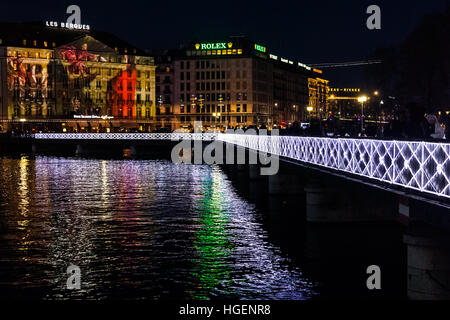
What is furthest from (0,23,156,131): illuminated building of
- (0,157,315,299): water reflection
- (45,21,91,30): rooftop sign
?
(0,157,315,299): water reflection

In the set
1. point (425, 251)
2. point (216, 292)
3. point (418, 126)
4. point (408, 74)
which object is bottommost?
point (216, 292)

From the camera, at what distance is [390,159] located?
23.2 meters

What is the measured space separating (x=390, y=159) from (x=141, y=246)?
437 inches

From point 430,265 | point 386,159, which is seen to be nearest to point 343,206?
point 386,159

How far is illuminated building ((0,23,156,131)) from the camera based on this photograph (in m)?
170

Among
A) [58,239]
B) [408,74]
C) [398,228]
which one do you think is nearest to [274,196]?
[398,228]

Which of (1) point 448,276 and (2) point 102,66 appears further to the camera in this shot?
(2) point 102,66

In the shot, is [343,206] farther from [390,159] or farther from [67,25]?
[67,25]

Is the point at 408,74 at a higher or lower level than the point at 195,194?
higher

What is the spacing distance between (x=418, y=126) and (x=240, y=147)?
1711 inches

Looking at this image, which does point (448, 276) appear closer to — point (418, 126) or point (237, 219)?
point (418, 126)

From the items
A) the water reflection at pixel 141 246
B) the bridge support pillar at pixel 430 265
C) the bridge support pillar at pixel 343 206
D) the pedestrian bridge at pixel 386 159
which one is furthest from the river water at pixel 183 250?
the pedestrian bridge at pixel 386 159

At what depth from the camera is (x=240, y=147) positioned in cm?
6869

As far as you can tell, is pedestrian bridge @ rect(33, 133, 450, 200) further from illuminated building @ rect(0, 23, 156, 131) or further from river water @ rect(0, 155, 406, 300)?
illuminated building @ rect(0, 23, 156, 131)
